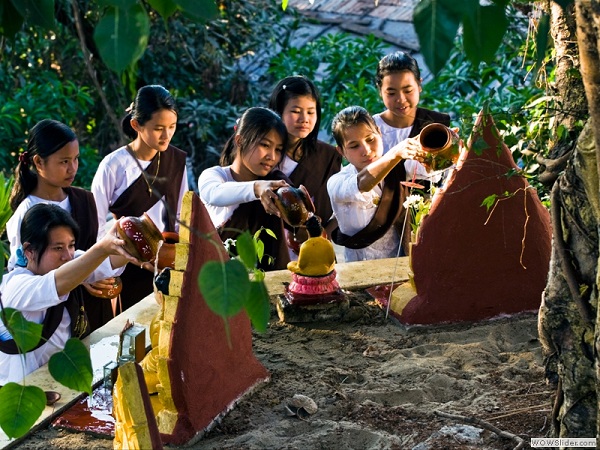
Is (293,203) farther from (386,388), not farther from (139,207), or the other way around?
(139,207)

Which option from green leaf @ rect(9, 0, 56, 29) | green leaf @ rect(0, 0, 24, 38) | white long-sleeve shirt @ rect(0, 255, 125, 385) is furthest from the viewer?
white long-sleeve shirt @ rect(0, 255, 125, 385)

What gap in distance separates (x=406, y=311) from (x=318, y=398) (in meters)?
0.80

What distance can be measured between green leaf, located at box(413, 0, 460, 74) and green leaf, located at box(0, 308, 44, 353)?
3.55ft

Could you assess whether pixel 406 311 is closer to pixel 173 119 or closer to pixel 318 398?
pixel 318 398

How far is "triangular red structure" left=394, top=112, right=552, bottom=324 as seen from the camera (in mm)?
3818

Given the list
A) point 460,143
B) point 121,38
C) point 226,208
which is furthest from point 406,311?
point 121,38

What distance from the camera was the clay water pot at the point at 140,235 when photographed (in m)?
3.20

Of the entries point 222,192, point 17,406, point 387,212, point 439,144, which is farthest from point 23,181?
point 17,406

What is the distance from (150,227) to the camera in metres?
3.21

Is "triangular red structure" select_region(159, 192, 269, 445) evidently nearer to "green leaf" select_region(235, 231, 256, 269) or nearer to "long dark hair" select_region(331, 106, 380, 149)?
"green leaf" select_region(235, 231, 256, 269)

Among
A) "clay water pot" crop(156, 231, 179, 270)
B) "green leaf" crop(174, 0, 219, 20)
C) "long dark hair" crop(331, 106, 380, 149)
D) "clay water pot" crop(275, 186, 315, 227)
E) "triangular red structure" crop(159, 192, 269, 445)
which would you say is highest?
"green leaf" crop(174, 0, 219, 20)

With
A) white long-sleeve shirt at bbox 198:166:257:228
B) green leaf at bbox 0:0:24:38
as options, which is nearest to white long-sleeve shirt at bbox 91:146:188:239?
white long-sleeve shirt at bbox 198:166:257:228

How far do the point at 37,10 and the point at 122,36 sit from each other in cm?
34

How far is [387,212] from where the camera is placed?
454 centimetres
